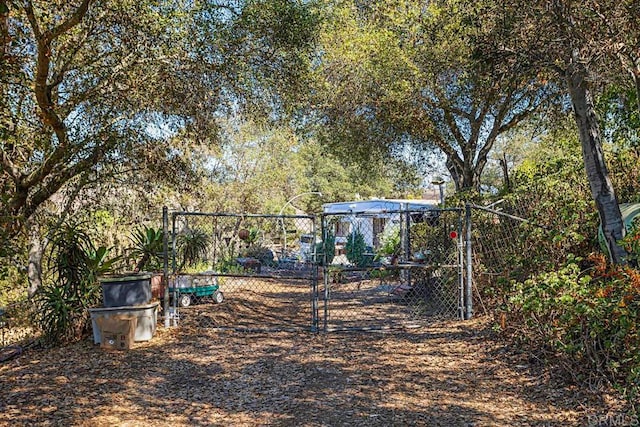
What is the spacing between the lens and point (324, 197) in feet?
107

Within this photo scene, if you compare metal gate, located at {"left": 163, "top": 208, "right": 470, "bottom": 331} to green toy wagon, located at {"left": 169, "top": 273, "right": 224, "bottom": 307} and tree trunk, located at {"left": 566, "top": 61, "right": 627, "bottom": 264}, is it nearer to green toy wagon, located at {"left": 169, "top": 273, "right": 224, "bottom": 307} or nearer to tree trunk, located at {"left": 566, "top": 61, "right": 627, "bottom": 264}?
green toy wagon, located at {"left": 169, "top": 273, "right": 224, "bottom": 307}

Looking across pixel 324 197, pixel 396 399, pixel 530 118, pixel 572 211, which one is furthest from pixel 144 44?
pixel 324 197

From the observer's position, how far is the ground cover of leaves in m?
3.97

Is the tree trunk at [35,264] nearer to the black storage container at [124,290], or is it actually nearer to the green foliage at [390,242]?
the black storage container at [124,290]

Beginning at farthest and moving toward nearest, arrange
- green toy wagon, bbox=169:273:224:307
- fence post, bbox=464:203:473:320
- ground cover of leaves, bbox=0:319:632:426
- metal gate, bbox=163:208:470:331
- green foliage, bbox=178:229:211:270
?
green foliage, bbox=178:229:211:270 < green toy wagon, bbox=169:273:224:307 < metal gate, bbox=163:208:470:331 < fence post, bbox=464:203:473:320 < ground cover of leaves, bbox=0:319:632:426

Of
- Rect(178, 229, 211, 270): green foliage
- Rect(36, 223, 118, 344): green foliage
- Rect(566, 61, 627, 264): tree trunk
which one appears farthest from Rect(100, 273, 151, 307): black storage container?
Rect(566, 61, 627, 264): tree trunk

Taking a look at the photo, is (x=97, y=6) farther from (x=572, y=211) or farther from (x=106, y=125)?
(x=572, y=211)

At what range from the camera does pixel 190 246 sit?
8641mm

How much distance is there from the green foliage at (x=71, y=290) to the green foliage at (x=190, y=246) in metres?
1.79

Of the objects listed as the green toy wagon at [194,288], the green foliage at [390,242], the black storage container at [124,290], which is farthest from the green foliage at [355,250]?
the black storage container at [124,290]

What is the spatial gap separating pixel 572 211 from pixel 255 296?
7.08 m

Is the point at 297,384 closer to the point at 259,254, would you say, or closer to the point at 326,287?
the point at 326,287

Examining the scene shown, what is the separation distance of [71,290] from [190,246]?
2.40 meters

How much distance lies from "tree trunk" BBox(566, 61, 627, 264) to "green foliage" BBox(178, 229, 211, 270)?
20.1 ft
